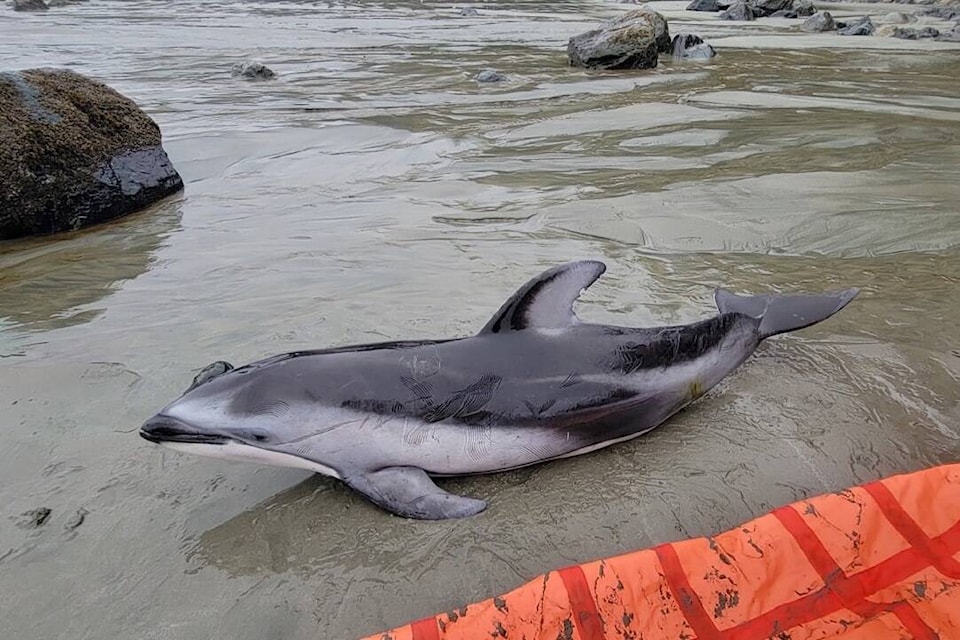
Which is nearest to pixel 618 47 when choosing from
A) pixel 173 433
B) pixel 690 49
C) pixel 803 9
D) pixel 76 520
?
pixel 690 49

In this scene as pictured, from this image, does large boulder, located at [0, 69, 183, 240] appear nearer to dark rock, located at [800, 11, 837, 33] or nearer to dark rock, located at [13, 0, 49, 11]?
dark rock, located at [800, 11, 837, 33]

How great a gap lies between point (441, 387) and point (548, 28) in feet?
72.1

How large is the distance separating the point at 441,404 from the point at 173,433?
975 mm

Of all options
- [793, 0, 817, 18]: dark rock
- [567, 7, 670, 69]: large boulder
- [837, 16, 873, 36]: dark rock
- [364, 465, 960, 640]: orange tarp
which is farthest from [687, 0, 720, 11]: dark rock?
[364, 465, 960, 640]: orange tarp

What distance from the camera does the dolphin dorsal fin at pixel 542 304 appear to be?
3.01 m

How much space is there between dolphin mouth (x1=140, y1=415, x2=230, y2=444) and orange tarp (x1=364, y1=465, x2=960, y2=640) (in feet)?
3.53

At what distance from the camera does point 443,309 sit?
4.25 meters

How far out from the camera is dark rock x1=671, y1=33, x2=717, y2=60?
15430 mm

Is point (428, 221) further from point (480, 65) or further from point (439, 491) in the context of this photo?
point (480, 65)

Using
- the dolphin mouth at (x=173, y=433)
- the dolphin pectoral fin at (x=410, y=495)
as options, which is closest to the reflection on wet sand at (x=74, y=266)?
A: the dolphin mouth at (x=173, y=433)

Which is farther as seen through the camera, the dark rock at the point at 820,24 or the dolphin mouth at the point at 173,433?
the dark rock at the point at 820,24

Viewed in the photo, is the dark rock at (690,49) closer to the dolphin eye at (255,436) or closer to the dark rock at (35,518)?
the dolphin eye at (255,436)

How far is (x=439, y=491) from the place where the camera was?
2.74 m

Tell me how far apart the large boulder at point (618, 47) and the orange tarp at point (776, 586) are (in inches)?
513
